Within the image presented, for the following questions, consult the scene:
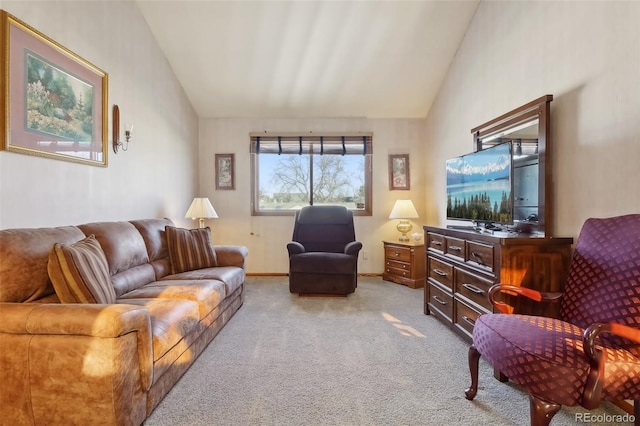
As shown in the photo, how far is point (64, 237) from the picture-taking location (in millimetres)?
2014

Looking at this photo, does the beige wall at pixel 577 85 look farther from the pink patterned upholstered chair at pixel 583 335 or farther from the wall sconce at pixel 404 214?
the wall sconce at pixel 404 214

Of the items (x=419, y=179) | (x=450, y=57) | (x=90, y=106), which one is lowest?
(x=419, y=179)

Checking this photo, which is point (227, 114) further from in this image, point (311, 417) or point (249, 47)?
point (311, 417)

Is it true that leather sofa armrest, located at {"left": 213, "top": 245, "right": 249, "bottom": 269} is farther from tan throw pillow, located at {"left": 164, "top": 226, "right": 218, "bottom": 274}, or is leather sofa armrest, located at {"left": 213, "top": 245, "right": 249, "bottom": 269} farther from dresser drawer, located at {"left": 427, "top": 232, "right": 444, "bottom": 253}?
dresser drawer, located at {"left": 427, "top": 232, "right": 444, "bottom": 253}

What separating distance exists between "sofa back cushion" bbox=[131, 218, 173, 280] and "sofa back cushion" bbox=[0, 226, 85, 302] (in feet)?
3.47

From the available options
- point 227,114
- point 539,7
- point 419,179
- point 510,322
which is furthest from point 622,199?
point 227,114

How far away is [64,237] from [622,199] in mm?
3284

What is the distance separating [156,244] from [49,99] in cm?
139

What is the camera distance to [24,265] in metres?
1.70

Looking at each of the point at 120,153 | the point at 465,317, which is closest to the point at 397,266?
the point at 465,317

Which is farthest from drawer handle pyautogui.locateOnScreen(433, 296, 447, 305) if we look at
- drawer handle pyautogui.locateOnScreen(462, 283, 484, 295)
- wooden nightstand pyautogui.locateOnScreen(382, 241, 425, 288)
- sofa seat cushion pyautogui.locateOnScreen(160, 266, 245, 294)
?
sofa seat cushion pyautogui.locateOnScreen(160, 266, 245, 294)

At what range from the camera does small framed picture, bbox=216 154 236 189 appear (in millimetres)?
4973

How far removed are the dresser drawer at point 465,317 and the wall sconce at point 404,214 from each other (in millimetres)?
2047

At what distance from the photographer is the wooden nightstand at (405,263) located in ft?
14.1
